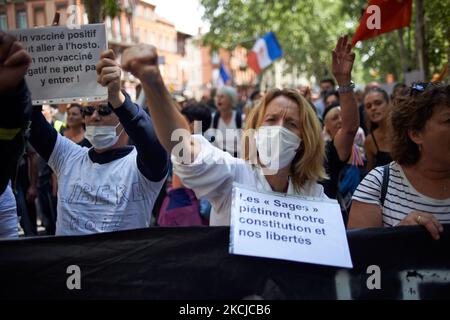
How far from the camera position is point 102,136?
305cm

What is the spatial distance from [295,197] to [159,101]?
0.80 meters

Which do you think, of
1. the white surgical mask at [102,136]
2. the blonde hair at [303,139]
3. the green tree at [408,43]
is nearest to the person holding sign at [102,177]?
the white surgical mask at [102,136]

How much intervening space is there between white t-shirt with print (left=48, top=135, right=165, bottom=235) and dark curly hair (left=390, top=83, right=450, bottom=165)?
121 centimetres

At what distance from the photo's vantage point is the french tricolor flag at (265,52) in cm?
1822

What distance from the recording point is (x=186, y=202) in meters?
4.21

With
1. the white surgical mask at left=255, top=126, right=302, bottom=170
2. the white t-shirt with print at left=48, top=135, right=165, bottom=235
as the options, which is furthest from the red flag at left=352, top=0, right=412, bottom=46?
the white t-shirt with print at left=48, top=135, right=165, bottom=235

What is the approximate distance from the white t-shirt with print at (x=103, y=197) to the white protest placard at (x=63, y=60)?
1.60 ft

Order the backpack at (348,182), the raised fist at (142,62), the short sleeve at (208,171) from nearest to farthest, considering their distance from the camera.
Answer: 1. the raised fist at (142,62)
2. the short sleeve at (208,171)
3. the backpack at (348,182)

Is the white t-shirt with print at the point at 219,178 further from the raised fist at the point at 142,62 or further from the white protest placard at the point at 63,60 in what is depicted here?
the white protest placard at the point at 63,60

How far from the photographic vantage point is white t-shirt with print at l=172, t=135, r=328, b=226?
206 centimetres

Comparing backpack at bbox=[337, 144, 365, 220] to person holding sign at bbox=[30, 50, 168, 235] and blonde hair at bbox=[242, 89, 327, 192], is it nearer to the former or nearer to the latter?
blonde hair at bbox=[242, 89, 327, 192]

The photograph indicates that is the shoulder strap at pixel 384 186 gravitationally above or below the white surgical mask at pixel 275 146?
below

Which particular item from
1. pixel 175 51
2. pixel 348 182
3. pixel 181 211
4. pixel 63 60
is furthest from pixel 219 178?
pixel 175 51
